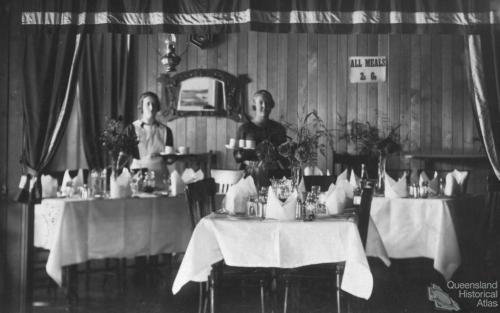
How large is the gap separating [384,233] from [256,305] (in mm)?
1357

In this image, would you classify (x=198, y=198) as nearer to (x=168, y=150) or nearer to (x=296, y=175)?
(x=296, y=175)

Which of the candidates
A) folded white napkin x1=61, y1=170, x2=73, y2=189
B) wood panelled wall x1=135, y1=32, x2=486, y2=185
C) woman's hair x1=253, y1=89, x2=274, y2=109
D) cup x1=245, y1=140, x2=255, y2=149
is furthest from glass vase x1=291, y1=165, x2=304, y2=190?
wood panelled wall x1=135, y1=32, x2=486, y2=185

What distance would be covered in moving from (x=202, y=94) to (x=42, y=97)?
3.61 meters

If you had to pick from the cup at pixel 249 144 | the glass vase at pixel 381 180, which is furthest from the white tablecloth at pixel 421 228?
the cup at pixel 249 144

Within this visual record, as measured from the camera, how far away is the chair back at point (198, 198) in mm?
3998

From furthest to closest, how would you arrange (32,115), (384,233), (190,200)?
(384,233), (32,115), (190,200)

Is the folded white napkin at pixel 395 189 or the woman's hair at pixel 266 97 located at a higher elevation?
the woman's hair at pixel 266 97

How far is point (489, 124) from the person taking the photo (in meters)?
4.16

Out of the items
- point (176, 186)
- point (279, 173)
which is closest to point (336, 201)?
point (176, 186)

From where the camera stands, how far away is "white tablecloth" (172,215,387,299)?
3557mm

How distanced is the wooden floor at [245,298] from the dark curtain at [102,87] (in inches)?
89.5

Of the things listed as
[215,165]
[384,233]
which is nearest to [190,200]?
[384,233]

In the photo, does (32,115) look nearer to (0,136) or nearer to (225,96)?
(0,136)

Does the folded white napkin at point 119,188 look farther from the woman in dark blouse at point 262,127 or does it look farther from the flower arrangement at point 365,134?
the flower arrangement at point 365,134
